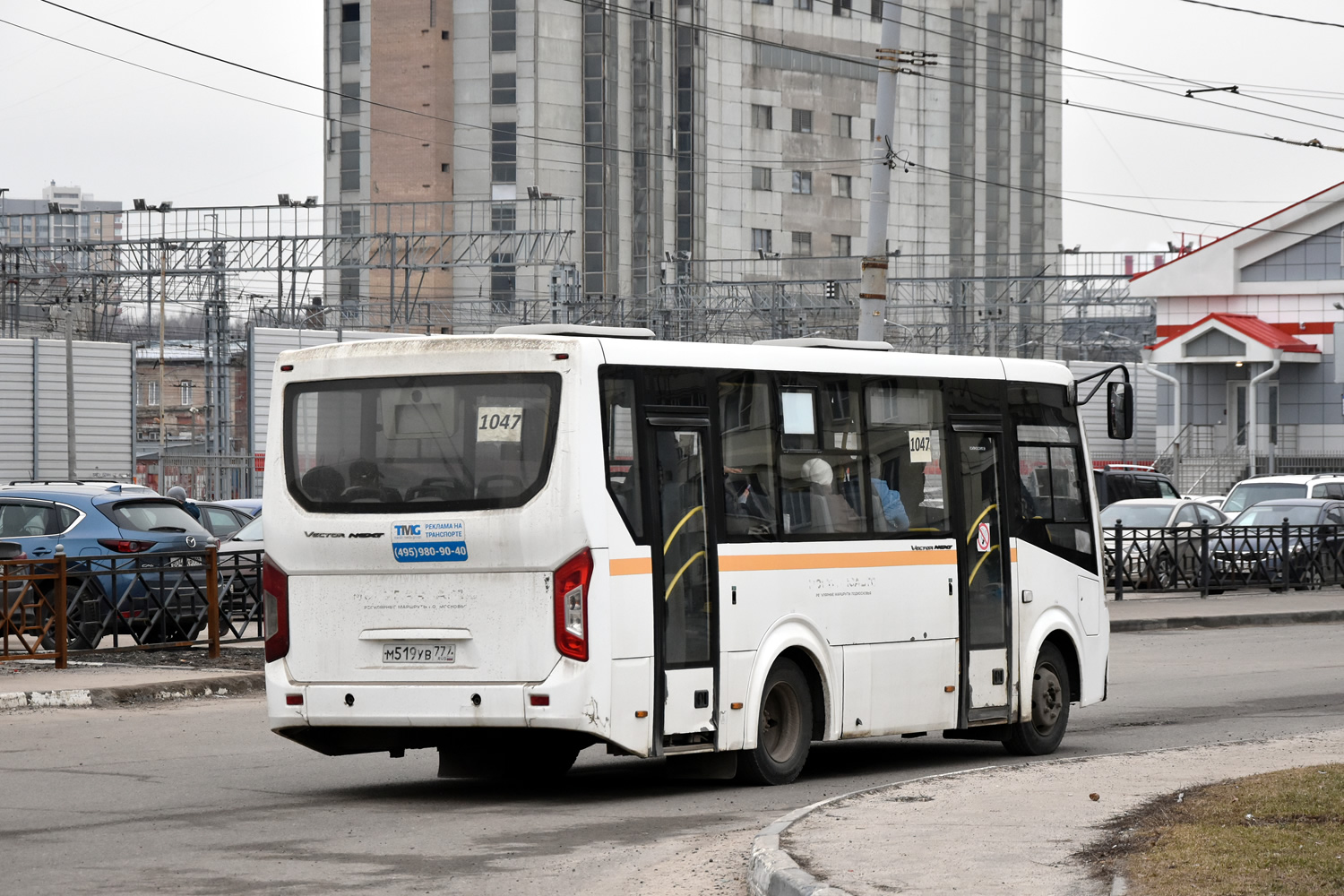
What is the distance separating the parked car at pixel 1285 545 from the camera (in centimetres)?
3259

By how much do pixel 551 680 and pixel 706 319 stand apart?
2453 inches

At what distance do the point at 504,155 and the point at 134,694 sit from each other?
247ft

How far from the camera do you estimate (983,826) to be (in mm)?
8766

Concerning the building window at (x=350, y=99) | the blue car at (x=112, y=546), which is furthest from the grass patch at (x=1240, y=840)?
the building window at (x=350, y=99)

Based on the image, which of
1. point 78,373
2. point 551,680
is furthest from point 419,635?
point 78,373

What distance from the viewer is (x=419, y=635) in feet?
33.8

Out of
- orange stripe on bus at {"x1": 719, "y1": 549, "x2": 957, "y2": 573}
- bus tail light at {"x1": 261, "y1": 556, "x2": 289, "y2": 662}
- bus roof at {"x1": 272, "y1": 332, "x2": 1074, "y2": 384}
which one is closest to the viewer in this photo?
bus roof at {"x1": 272, "y1": 332, "x2": 1074, "y2": 384}

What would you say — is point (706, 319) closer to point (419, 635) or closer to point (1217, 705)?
point (1217, 705)

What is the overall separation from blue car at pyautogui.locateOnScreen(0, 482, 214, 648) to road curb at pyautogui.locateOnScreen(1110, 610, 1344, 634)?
12755 mm

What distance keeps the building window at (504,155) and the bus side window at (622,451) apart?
266 ft

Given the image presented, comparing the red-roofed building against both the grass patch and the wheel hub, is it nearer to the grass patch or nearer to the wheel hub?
the wheel hub

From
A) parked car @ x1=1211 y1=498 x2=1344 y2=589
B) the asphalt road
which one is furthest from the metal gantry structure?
the asphalt road

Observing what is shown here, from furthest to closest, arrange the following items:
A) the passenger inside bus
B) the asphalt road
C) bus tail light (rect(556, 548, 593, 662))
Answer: the passenger inside bus, bus tail light (rect(556, 548, 593, 662)), the asphalt road

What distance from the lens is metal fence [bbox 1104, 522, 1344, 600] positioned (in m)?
32.2
